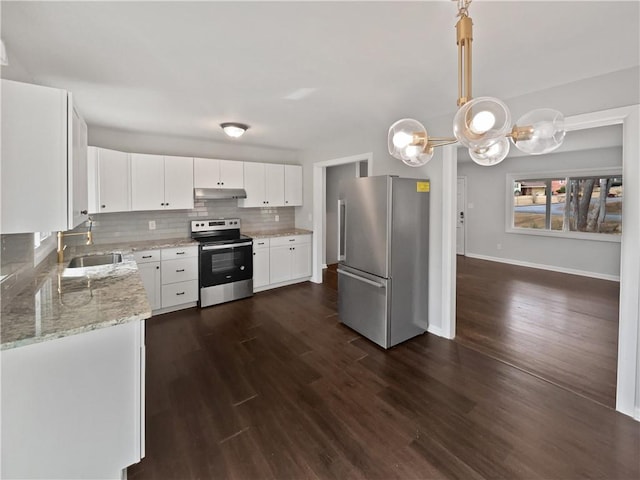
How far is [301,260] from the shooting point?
5.16 meters

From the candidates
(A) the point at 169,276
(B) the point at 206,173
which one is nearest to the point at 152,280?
(A) the point at 169,276

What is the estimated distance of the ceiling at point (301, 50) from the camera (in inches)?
58.2

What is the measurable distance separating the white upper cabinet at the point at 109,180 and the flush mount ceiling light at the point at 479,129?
3.39 meters

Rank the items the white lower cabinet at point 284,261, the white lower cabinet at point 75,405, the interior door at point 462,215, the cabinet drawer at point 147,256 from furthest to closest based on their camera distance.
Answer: the interior door at point 462,215 → the white lower cabinet at point 284,261 → the cabinet drawer at point 147,256 → the white lower cabinet at point 75,405

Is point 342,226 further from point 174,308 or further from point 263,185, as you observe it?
point 174,308

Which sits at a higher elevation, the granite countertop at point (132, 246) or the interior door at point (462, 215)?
the interior door at point (462, 215)

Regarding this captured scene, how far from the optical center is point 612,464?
1.63m

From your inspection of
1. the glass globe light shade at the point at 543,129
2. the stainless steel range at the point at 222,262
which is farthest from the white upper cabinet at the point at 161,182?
the glass globe light shade at the point at 543,129

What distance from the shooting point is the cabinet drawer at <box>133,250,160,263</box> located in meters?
3.57

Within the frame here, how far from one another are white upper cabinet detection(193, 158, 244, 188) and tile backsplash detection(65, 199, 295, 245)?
1.20ft

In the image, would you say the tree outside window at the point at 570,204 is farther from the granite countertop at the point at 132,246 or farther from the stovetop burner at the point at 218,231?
the granite countertop at the point at 132,246

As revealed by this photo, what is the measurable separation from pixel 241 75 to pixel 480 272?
5.76 m

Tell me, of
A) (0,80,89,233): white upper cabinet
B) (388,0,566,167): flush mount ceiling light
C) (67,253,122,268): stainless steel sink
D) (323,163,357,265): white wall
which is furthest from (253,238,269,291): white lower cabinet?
(388,0,566,167): flush mount ceiling light

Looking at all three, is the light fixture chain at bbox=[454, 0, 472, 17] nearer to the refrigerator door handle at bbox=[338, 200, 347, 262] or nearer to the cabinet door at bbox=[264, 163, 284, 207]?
the refrigerator door handle at bbox=[338, 200, 347, 262]
